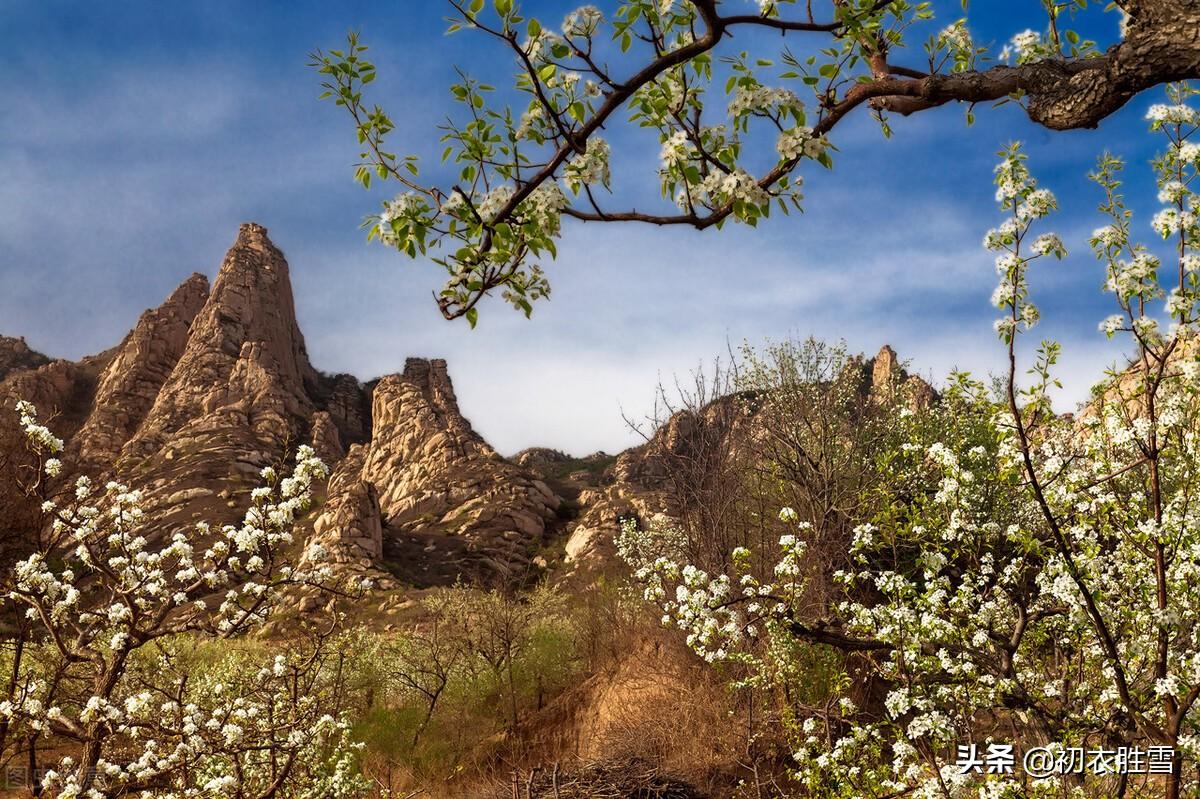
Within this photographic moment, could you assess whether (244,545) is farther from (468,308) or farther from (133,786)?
(468,308)

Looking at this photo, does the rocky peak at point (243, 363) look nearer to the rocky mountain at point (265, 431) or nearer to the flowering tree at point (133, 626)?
the rocky mountain at point (265, 431)

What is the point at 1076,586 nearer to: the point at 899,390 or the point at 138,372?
the point at 899,390

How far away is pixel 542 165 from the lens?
3363mm

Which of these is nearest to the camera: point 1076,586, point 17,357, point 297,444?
point 1076,586

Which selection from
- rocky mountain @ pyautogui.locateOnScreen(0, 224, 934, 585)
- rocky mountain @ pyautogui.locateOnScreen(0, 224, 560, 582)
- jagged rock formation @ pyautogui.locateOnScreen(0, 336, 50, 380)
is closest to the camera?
rocky mountain @ pyautogui.locateOnScreen(0, 224, 934, 585)

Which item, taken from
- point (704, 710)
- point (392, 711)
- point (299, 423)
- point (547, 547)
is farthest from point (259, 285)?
point (704, 710)

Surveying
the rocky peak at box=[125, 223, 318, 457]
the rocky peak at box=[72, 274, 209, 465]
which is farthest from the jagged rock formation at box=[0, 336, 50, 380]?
the rocky peak at box=[125, 223, 318, 457]

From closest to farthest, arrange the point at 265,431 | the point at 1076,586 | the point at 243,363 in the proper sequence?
1. the point at 1076,586
2. the point at 265,431
3. the point at 243,363

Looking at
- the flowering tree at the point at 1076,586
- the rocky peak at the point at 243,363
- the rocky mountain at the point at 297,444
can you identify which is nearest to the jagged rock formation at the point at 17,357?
the rocky mountain at the point at 297,444

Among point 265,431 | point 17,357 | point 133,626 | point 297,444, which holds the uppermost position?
point 17,357

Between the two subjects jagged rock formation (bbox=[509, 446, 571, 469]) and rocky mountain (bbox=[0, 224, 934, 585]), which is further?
jagged rock formation (bbox=[509, 446, 571, 469])

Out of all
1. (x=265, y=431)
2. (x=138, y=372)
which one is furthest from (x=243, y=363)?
(x=265, y=431)

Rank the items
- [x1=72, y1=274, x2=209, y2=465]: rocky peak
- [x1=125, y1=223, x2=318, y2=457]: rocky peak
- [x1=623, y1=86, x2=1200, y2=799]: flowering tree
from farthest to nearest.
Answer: [x1=72, y1=274, x2=209, y2=465]: rocky peak < [x1=125, y1=223, x2=318, y2=457]: rocky peak < [x1=623, y1=86, x2=1200, y2=799]: flowering tree

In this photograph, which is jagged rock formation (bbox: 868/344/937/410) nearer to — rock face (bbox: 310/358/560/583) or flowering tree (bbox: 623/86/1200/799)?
flowering tree (bbox: 623/86/1200/799)
